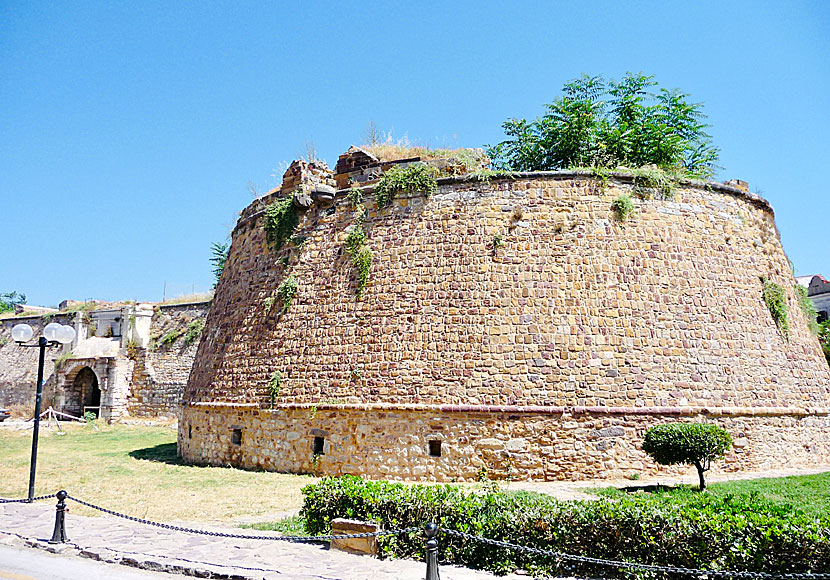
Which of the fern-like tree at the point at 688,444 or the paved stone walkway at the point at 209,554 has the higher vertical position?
the fern-like tree at the point at 688,444

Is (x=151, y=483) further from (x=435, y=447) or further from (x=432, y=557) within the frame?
(x=432, y=557)

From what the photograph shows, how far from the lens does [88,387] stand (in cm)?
3048

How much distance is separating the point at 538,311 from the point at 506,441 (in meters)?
2.56

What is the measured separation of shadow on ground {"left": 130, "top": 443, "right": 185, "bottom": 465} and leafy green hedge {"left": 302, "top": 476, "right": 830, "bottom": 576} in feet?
30.7

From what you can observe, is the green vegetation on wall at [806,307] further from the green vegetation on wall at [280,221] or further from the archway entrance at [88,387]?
the archway entrance at [88,387]

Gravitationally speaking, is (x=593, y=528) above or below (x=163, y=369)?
below

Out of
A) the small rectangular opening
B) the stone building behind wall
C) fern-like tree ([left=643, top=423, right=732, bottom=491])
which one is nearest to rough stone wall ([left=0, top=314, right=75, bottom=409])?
the stone building behind wall

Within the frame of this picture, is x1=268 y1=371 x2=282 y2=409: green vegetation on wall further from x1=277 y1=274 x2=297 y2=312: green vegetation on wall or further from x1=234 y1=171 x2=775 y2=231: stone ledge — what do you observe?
x1=234 y1=171 x2=775 y2=231: stone ledge

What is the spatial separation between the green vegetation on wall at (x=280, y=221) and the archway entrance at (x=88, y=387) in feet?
64.4

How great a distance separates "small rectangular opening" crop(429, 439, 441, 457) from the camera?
11.7m

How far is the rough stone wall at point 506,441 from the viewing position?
11.4 meters

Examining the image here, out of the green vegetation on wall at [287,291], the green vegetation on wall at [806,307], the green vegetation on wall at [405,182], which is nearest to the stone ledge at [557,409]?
the green vegetation on wall at [287,291]

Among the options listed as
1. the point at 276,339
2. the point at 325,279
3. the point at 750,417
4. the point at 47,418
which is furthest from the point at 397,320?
the point at 47,418

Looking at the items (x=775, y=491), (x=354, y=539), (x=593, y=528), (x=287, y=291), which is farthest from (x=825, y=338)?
(x=354, y=539)
